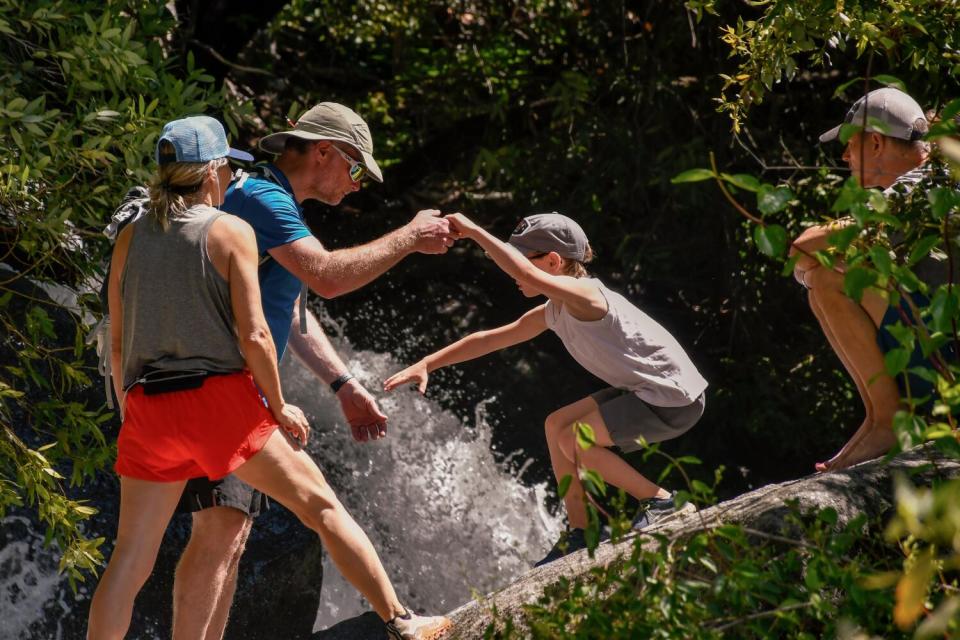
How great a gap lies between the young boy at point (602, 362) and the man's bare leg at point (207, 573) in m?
0.80

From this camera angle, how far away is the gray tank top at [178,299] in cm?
371

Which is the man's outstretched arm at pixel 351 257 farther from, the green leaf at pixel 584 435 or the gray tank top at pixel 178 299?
the green leaf at pixel 584 435

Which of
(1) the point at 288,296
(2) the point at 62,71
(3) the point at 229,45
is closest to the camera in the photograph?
(1) the point at 288,296

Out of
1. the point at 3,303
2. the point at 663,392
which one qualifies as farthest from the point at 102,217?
the point at 663,392

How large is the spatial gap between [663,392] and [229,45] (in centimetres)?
478

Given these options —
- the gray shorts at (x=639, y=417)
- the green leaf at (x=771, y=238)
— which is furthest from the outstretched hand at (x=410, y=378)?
the green leaf at (x=771, y=238)

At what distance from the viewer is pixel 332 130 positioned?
4.35 meters

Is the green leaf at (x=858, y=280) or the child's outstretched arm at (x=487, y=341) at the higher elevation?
the green leaf at (x=858, y=280)

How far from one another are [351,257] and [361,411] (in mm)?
628

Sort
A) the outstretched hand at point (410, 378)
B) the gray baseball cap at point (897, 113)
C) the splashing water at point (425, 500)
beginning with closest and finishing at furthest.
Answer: the gray baseball cap at point (897, 113), the outstretched hand at point (410, 378), the splashing water at point (425, 500)

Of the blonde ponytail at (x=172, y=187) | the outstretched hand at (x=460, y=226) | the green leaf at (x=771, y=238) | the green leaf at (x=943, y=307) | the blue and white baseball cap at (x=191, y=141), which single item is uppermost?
the green leaf at (x=771, y=238)

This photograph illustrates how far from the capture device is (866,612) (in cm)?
255

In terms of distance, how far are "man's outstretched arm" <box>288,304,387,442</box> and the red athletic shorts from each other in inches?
27.6

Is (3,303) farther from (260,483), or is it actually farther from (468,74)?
(468,74)
